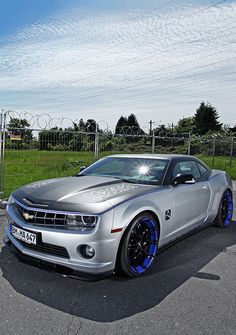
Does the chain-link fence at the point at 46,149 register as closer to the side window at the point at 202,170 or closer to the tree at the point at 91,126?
the tree at the point at 91,126

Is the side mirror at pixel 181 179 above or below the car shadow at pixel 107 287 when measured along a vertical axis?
above

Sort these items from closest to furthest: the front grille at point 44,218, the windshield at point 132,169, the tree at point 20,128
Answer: the front grille at point 44,218 < the windshield at point 132,169 < the tree at point 20,128

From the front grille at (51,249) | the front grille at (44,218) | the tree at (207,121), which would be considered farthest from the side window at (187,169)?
the tree at (207,121)

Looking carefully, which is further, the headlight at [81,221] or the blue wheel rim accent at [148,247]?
the blue wheel rim accent at [148,247]

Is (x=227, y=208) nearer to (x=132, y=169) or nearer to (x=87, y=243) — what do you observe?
(x=132, y=169)

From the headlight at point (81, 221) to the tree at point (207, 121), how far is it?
56.2m

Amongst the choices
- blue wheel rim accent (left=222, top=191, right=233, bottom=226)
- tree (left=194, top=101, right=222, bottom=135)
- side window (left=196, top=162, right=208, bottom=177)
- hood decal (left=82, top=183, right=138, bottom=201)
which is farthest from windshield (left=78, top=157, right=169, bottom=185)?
tree (left=194, top=101, right=222, bottom=135)

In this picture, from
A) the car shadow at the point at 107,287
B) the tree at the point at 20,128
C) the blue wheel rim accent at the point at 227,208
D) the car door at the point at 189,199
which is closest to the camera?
the car shadow at the point at 107,287

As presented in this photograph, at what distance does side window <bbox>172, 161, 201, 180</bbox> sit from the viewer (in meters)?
4.26

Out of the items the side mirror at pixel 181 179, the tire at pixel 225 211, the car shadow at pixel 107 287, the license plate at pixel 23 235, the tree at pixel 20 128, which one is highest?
the tree at pixel 20 128

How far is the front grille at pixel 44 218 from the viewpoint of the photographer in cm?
292

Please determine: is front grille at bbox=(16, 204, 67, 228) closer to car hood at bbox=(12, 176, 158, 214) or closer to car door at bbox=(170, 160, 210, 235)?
car hood at bbox=(12, 176, 158, 214)

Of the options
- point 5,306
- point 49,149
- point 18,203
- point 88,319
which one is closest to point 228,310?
point 88,319

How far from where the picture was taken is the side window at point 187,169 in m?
4.26
